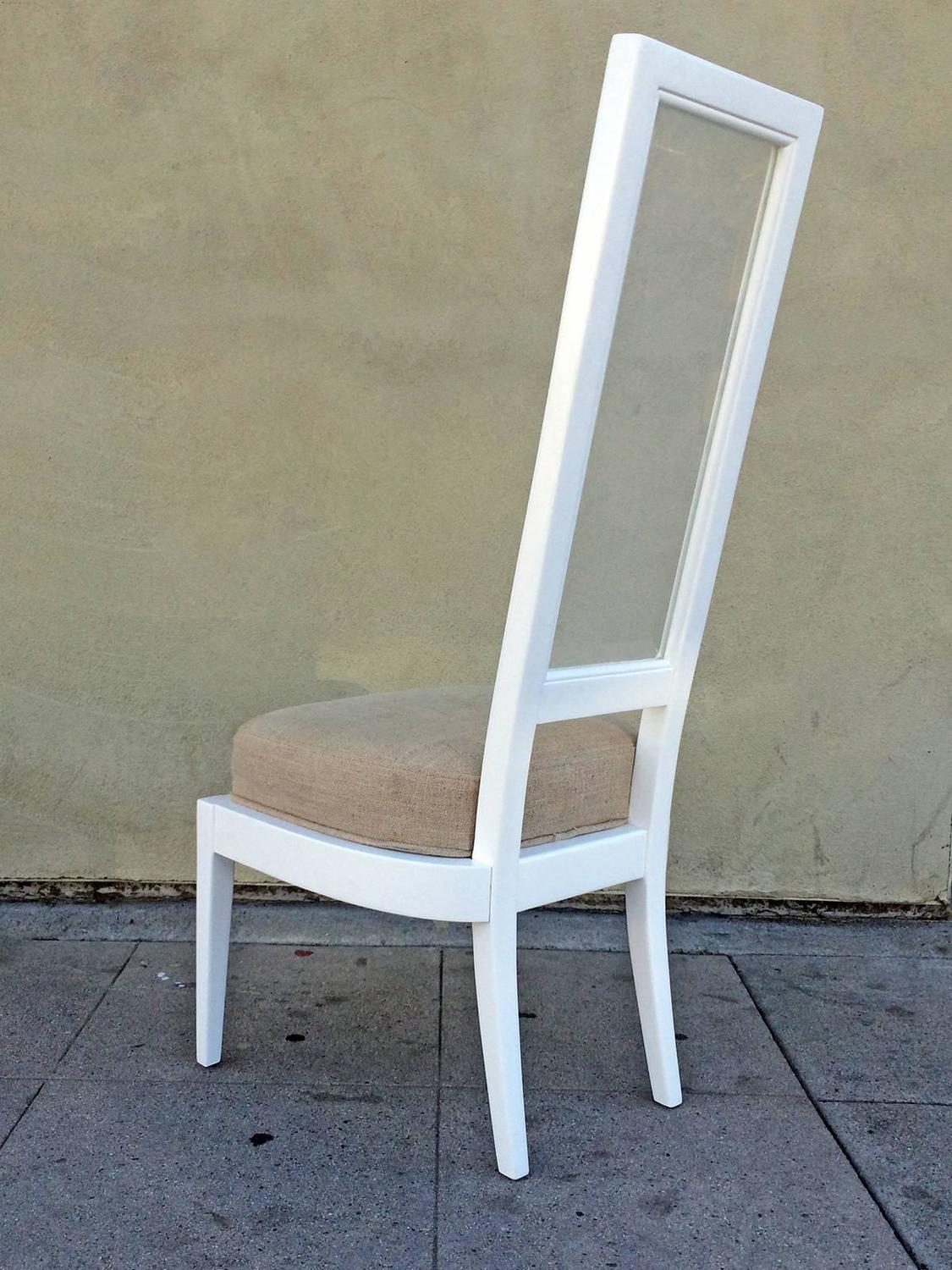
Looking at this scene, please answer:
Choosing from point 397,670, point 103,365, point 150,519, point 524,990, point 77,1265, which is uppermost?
point 103,365

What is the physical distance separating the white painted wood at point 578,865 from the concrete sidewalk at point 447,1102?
0.38 meters

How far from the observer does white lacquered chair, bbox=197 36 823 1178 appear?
142 centimetres

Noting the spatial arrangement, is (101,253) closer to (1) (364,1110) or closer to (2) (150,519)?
(2) (150,519)

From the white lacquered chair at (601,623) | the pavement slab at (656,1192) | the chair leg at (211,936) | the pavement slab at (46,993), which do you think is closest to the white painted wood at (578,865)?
the white lacquered chair at (601,623)

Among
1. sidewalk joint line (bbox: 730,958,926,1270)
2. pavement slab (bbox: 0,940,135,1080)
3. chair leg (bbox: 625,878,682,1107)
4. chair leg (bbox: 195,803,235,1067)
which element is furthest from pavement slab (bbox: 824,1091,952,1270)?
pavement slab (bbox: 0,940,135,1080)

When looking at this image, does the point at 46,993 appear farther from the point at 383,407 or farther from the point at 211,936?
the point at 383,407

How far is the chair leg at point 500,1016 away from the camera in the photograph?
1565 millimetres

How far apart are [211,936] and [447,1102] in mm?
443

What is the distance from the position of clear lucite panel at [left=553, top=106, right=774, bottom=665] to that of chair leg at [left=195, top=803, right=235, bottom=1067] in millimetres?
650

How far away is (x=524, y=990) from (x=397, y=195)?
1649mm

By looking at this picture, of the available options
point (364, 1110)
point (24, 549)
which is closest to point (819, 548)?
point (364, 1110)

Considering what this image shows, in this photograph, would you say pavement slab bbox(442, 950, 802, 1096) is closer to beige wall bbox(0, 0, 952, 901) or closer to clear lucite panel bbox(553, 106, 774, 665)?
beige wall bbox(0, 0, 952, 901)

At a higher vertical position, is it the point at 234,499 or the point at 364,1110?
the point at 234,499

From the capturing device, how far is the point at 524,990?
2334mm
